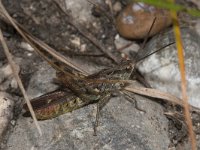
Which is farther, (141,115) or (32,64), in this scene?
(32,64)

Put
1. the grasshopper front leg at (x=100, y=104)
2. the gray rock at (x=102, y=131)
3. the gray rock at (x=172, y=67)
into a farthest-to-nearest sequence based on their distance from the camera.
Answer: the gray rock at (x=172, y=67), the grasshopper front leg at (x=100, y=104), the gray rock at (x=102, y=131)

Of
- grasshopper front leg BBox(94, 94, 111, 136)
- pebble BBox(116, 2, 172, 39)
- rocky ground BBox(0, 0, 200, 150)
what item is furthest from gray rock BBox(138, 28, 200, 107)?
grasshopper front leg BBox(94, 94, 111, 136)

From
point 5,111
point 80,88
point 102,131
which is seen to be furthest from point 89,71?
point 5,111

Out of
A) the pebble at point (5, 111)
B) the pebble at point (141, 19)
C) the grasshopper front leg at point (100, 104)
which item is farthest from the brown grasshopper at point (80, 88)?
the pebble at point (141, 19)

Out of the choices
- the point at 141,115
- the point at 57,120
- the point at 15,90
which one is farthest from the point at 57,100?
the point at 141,115

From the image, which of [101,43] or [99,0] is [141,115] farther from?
[99,0]

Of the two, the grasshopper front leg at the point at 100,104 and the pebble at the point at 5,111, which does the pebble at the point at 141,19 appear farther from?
the pebble at the point at 5,111

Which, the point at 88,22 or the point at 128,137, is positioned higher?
the point at 88,22
